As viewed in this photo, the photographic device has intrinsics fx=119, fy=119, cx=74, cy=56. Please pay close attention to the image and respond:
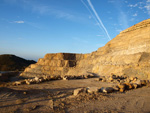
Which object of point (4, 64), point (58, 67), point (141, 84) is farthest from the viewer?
point (4, 64)

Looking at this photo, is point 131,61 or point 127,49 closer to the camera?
point 131,61

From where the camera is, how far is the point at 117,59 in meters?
19.2

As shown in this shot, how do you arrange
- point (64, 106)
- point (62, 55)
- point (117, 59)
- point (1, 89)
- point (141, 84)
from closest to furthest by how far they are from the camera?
point (64, 106), point (1, 89), point (141, 84), point (117, 59), point (62, 55)

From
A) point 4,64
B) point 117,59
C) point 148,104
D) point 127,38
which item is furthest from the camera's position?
point 4,64

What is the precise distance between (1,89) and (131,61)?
1566cm

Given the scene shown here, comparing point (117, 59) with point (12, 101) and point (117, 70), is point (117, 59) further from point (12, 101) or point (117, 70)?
point (12, 101)

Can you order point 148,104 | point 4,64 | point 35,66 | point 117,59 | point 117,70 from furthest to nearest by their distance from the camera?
point 4,64 < point 35,66 < point 117,59 < point 117,70 < point 148,104

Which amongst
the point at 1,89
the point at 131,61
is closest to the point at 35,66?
the point at 131,61

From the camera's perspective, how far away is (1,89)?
561 cm

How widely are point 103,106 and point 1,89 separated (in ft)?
15.4

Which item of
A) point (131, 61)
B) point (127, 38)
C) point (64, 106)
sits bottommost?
point (64, 106)

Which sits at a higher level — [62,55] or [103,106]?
[62,55]

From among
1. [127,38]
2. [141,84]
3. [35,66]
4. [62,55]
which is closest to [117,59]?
[127,38]

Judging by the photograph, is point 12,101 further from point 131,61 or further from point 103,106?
point 131,61
